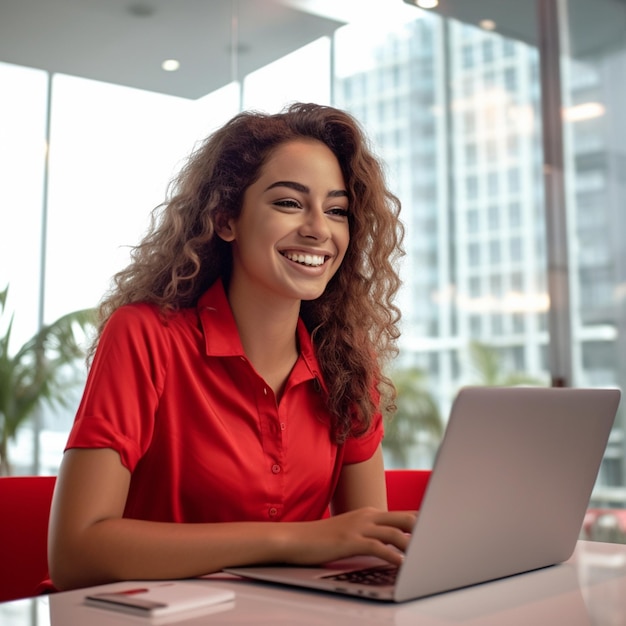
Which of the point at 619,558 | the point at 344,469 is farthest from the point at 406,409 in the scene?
Answer: the point at 619,558

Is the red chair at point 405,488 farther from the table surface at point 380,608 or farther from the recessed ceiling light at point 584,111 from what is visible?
the recessed ceiling light at point 584,111

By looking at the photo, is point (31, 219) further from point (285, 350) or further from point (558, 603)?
point (558, 603)

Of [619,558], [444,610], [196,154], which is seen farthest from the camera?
[196,154]

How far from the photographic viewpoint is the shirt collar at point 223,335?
1703 mm

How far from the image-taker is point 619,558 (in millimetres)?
1450

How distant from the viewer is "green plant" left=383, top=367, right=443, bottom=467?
4.75 m

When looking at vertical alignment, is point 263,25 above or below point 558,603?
above

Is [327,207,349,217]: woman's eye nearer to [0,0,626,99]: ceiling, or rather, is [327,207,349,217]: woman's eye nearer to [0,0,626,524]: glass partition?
[0,0,626,524]: glass partition

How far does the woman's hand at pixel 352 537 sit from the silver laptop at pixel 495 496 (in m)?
0.02

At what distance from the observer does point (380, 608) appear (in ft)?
3.45

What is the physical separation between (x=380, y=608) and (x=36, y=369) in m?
3.03

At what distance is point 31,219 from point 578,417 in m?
3.07

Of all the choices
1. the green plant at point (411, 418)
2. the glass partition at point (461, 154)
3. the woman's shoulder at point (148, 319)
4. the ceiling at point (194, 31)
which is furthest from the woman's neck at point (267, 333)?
the green plant at point (411, 418)

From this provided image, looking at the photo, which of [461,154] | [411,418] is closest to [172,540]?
[411,418]
